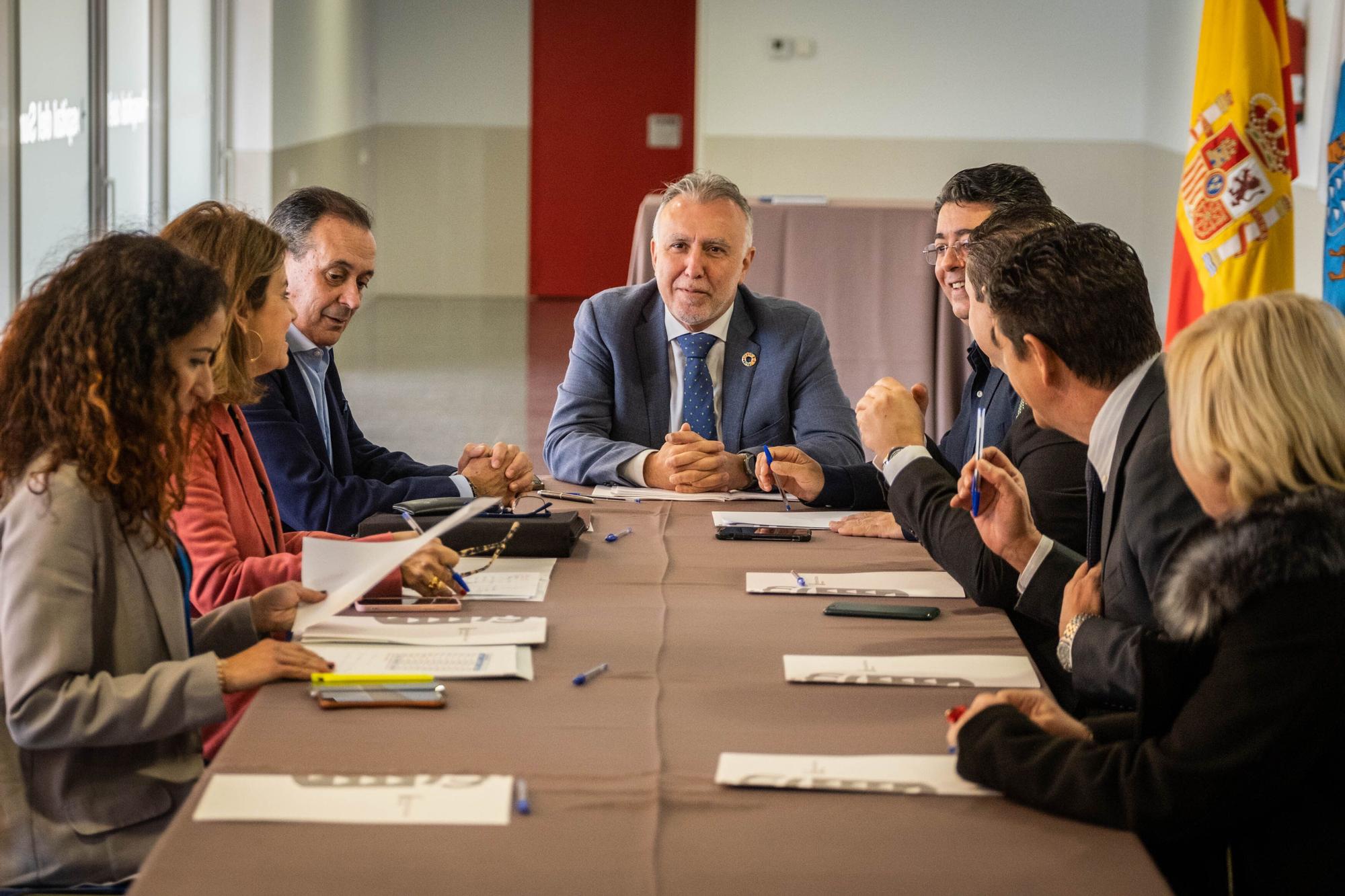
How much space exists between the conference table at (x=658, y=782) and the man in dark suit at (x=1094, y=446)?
0.11 meters

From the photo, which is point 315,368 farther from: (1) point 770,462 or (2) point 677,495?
(1) point 770,462

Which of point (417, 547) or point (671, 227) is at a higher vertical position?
point (671, 227)

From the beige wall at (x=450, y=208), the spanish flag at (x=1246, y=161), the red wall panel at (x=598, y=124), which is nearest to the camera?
the spanish flag at (x=1246, y=161)

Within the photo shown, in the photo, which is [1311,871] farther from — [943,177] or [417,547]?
[943,177]

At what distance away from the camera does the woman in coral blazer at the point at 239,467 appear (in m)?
2.09

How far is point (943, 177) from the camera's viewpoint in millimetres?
10164

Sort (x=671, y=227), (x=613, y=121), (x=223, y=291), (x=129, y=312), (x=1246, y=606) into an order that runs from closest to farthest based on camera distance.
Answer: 1. (x=1246, y=606)
2. (x=129, y=312)
3. (x=223, y=291)
4. (x=671, y=227)
5. (x=613, y=121)

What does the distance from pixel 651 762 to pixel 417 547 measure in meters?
0.48

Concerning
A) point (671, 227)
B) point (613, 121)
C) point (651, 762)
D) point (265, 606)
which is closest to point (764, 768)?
point (651, 762)

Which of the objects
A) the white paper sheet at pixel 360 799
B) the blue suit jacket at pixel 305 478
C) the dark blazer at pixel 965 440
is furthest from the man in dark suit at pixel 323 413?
the white paper sheet at pixel 360 799

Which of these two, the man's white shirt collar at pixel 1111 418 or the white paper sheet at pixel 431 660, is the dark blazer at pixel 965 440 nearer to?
the man's white shirt collar at pixel 1111 418

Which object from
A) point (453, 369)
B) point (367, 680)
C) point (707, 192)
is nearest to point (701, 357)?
point (707, 192)

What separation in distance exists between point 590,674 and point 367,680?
0.87 feet

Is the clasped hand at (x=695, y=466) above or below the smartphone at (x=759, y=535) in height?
above
